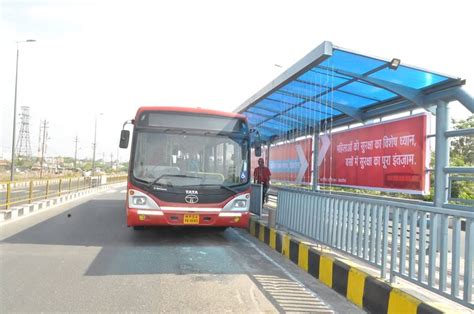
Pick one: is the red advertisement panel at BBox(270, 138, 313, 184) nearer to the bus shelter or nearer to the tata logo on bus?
the bus shelter

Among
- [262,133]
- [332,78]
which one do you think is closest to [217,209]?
[332,78]

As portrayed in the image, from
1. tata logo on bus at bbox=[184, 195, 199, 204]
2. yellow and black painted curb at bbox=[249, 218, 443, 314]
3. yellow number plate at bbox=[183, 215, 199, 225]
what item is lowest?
yellow and black painted curb at bbox=[249, 218, 443, 314]

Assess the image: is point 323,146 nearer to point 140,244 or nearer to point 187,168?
point 187,168

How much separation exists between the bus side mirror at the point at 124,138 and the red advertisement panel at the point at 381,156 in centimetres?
517

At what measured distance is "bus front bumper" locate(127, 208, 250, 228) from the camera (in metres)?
8.00

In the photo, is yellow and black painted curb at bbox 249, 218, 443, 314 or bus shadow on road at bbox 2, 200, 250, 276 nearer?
yellow and black painted curb at bbox 249, 218, 443, 314

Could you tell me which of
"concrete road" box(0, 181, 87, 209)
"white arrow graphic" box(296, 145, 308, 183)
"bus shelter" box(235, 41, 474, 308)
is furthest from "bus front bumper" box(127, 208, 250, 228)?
"concrete road" box(0, 181, 87, 209)

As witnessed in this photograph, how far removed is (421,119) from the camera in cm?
796

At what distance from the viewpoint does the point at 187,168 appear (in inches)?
331

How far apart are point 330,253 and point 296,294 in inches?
53.0

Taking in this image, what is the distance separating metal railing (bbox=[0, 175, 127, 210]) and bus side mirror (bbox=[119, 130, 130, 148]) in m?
5.28

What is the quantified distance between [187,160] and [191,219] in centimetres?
119

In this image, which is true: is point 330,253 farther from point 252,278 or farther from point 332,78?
point 332,78

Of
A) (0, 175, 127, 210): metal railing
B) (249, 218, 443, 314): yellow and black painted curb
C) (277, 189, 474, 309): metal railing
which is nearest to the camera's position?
(277, 189, 474, 309): metal railing
